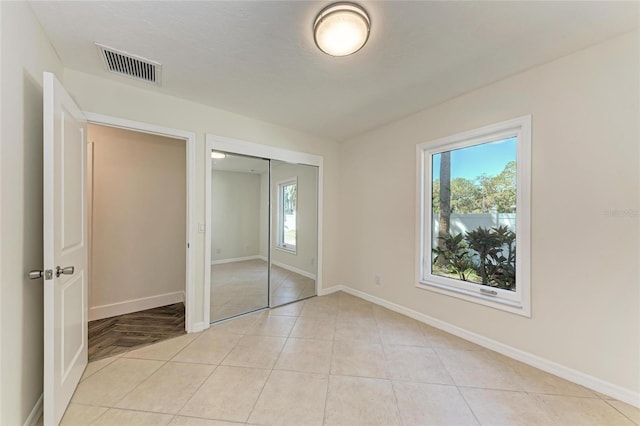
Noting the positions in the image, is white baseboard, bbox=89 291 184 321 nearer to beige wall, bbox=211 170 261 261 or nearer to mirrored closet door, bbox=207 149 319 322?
mirrored closet door, bbox=207 149 319 322

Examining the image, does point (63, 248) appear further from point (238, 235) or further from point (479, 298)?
point (479, 298)

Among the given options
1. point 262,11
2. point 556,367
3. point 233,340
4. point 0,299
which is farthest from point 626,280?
point 0,299

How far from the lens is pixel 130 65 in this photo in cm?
197

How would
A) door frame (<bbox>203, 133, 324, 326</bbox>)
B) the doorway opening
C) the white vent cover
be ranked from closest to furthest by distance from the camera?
the white vent cover → door frame (<bbox>203, 133, 324, 326</bbox>) → the doorway opening

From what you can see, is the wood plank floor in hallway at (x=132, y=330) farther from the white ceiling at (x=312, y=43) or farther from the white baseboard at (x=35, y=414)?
the white ceiling at (x=312, y=43)

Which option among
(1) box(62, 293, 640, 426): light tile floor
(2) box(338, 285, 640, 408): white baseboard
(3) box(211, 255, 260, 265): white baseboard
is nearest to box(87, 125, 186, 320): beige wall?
(3) box(211, 255, 260, 265): white baseboard

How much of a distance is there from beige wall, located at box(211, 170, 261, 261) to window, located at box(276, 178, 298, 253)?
334mm

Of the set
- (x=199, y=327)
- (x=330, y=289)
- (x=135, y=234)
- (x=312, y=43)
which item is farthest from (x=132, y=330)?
(x=312, y=43)

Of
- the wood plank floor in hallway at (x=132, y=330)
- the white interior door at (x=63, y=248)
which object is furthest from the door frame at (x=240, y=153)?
the white interior door at (x=63, y=248)

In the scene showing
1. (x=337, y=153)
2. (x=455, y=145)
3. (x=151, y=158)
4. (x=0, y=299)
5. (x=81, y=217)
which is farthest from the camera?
(x=337, y=153)

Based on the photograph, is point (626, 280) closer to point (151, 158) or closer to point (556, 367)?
point (556, 367)

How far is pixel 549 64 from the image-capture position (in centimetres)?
194

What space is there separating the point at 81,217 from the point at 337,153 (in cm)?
320

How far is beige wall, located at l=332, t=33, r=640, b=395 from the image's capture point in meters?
1.63
